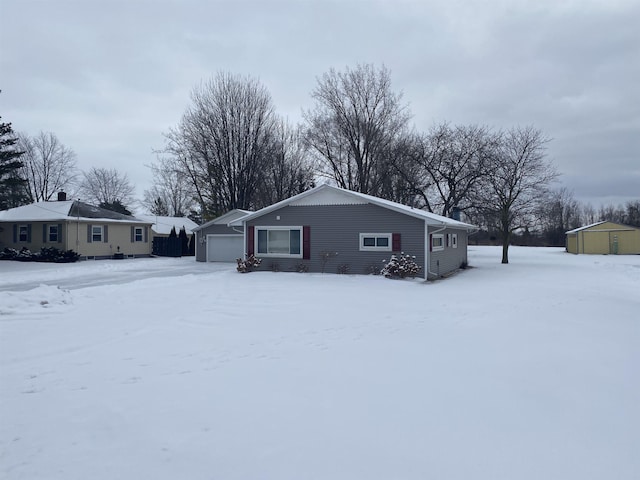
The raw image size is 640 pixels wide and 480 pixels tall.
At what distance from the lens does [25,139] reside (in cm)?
4294

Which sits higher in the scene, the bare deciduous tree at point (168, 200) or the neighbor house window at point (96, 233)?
the bare deciduous tree at point (168, 200)

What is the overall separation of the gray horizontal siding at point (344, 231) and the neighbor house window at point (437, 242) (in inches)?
50.1

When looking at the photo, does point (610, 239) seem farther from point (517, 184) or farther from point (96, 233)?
point (96, 233)

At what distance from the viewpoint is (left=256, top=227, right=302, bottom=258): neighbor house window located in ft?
61.4

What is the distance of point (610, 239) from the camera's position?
117 feet

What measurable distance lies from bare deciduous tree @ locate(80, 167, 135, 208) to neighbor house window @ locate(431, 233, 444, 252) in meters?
45.0

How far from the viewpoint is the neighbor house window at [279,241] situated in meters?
18.7

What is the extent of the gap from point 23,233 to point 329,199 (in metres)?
20.6

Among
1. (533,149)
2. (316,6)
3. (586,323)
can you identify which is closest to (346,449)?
(586,323)

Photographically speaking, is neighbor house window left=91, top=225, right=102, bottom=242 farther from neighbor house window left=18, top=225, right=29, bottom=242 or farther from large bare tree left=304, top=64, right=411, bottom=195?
large bare tree left=304, top=64, right=411, bottom=195

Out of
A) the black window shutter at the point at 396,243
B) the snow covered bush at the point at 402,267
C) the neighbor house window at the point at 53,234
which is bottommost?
the snow covered bush at the point at 402,267

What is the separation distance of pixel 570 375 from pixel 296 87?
31.1 meters

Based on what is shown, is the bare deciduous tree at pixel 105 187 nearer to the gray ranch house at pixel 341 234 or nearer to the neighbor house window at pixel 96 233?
the neighbor house window at pixel 96 233

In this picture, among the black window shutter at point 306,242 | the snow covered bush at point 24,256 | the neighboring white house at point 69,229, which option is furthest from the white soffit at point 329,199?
the snow covered bush at point 24,256
